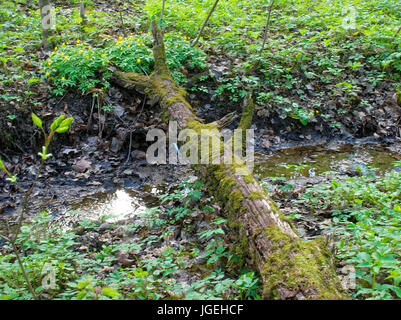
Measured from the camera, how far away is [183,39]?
6.77 metres

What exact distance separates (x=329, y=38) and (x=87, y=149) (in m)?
6.28

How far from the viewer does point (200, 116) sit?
243 inches

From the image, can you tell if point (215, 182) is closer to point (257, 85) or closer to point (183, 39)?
point (257, 85)

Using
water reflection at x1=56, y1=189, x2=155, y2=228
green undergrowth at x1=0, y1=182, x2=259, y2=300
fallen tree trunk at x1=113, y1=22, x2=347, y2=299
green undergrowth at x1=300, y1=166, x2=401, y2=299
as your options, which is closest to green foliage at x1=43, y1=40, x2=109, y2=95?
water reflection at x1=56, y1=189, x2=155, y2=228

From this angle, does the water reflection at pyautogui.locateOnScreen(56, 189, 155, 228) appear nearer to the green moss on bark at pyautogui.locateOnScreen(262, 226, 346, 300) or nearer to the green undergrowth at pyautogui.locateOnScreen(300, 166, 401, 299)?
the green undergrowth at pyautogui.locateOnScreen(300, 166, 401, 299)

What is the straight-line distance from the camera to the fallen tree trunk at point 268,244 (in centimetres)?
194

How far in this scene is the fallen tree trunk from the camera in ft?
6.37

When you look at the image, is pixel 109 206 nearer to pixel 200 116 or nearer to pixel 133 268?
pixel 133 268

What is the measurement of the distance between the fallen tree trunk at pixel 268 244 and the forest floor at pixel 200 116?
0.62ft

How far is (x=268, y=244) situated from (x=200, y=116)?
414 cm

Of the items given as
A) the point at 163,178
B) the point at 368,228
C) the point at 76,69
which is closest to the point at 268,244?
the point at 368,228

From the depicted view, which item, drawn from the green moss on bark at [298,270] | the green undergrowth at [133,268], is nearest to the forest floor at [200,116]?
the green undergrowth at [133,268]

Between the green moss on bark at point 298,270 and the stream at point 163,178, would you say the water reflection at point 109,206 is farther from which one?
the green moss on bark at point 298,270
